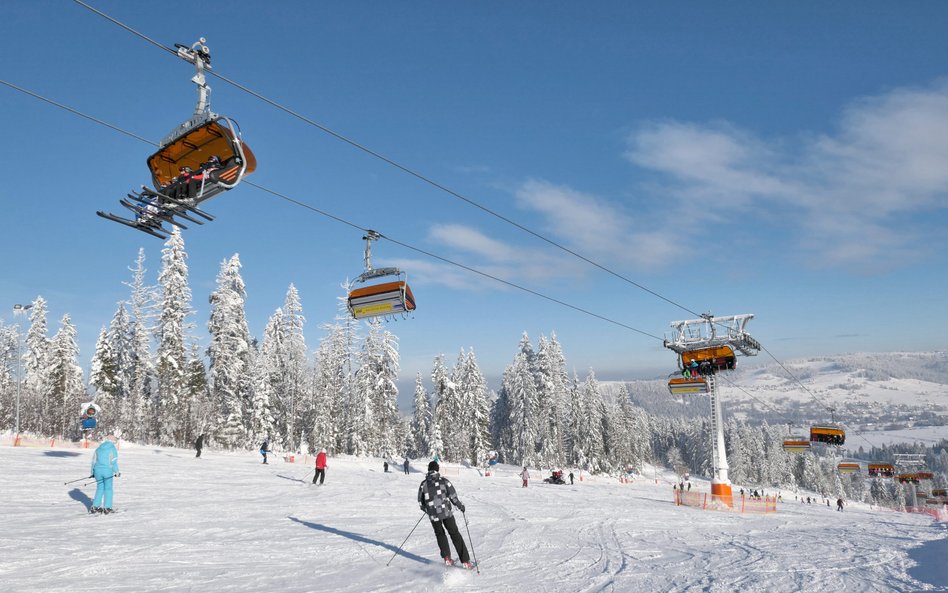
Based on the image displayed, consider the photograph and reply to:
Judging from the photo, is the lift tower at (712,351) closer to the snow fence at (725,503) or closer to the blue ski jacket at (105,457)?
the snow fence at (725,503)

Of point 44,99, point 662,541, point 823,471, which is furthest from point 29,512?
point 823,471

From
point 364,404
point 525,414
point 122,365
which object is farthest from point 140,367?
point 525,414

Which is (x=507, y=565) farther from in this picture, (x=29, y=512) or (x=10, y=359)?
(x=10, y=359)

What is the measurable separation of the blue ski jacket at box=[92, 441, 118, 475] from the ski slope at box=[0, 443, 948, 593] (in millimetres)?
1111

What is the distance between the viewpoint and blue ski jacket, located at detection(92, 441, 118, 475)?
11508mm

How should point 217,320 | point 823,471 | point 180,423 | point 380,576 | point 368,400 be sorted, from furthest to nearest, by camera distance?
point 823,471, point 368,400, point 217,320, point 180,423, point 380,576

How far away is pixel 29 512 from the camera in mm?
12391

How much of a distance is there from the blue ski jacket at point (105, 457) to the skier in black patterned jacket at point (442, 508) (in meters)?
7.34

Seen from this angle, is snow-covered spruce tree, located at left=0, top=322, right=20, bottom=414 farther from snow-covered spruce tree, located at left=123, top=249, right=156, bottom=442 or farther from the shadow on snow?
the shadow on snow

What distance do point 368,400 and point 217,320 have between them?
14.4 metres

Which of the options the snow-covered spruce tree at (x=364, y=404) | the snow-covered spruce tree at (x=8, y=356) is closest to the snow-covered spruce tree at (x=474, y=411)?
the snow-covered spruce tree at (x=364, y=404)

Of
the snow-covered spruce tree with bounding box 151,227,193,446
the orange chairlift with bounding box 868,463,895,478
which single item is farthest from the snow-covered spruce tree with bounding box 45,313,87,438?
the orange chairlift with bounding box 868,463,895,478

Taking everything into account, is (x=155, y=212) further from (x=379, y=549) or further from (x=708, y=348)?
(x=708, y=348)

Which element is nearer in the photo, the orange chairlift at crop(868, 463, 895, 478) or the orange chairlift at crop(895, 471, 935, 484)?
the orange chairlift at crop(868, 463, 895, 478)
